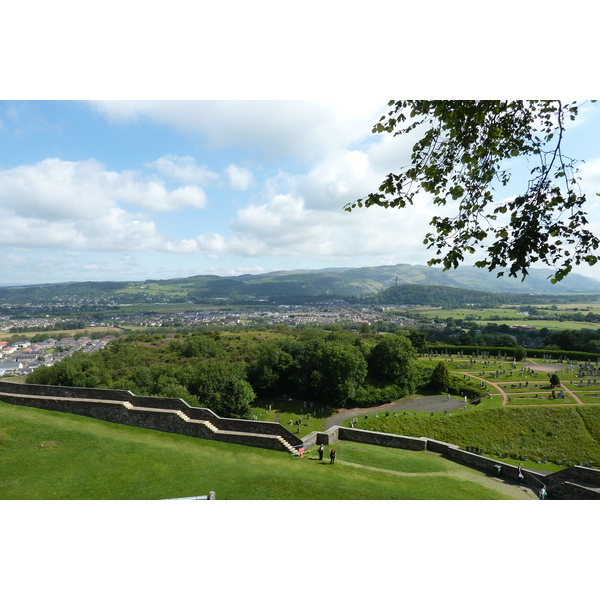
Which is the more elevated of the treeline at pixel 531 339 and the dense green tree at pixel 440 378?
the dense green tree at pixel 440 378

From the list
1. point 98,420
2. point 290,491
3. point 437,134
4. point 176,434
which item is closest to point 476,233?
point 437,134

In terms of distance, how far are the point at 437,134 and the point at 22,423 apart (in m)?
16.1

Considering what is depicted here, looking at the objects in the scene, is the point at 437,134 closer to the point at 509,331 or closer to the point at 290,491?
the point at 290,491

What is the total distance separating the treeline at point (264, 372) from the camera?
2716 cm

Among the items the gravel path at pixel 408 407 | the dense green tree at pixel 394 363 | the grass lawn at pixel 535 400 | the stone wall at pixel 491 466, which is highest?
the stone wall at pixel 491 466

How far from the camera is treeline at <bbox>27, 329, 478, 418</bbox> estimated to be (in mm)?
27156

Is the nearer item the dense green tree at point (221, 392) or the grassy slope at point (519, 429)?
the grassy slope at point (519, 429)

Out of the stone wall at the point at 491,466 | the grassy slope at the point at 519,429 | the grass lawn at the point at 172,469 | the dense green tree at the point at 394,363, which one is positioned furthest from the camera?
the dense green tree at the point at 394,363

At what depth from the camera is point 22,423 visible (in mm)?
12289

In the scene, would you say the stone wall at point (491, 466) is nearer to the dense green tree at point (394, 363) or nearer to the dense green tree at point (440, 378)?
the dense green tree at point (394, 363)

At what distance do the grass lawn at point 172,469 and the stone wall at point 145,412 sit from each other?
14.0 inches

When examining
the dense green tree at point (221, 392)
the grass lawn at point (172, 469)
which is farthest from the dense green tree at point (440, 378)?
the grass lawn at point (172, 469)

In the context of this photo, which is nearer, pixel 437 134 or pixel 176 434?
pixel 437 134

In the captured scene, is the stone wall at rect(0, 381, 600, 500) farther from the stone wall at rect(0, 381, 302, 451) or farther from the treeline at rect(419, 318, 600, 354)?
the treeline at rect(419, 318, 600, 354)
